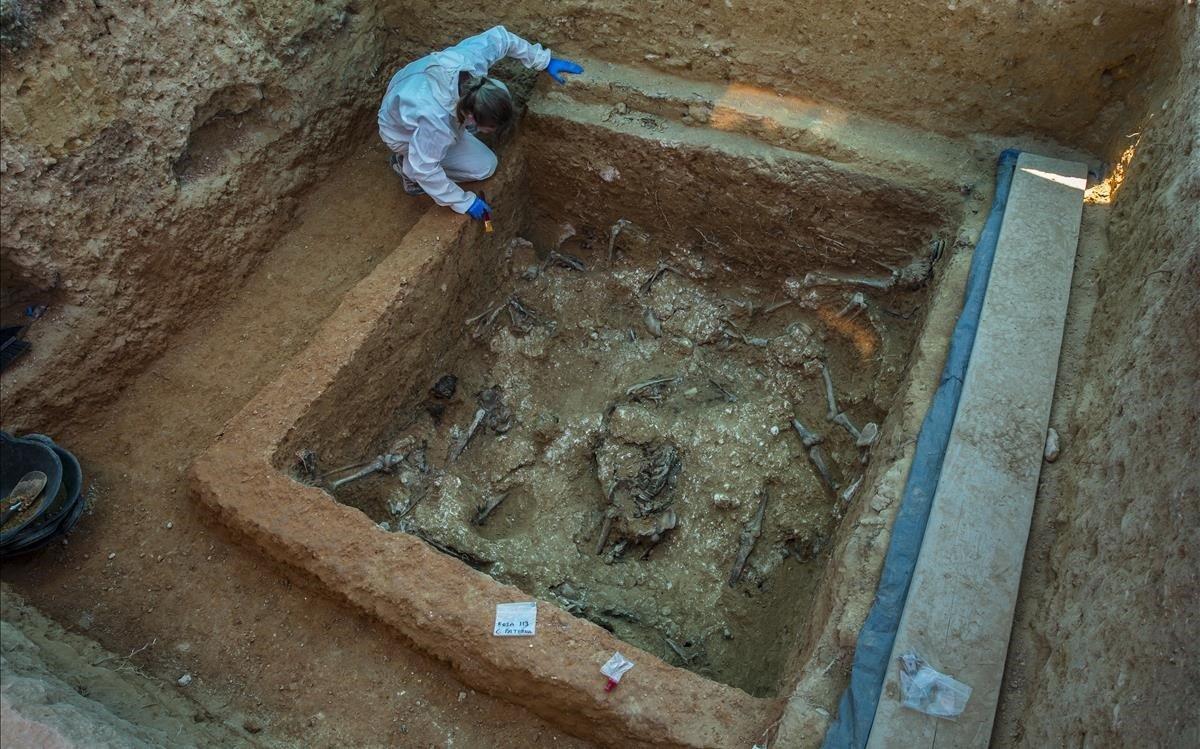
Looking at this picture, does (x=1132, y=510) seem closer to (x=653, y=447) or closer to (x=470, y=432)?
(x=653, y=447)

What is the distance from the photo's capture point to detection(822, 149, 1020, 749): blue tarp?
97.4 inches

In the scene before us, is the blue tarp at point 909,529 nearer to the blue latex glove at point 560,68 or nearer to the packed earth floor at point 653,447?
the packed earth floor at point 653,447

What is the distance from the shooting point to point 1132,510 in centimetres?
229

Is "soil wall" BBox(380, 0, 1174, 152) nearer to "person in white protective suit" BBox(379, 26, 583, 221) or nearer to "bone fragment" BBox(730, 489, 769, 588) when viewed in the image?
"person in white protective suit" BBox(379, 26, 583, 221)

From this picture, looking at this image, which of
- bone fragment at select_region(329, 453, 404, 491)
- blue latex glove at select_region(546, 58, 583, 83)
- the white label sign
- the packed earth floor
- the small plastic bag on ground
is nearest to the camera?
the small plastic bag on ground

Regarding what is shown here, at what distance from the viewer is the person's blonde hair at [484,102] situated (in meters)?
3.73

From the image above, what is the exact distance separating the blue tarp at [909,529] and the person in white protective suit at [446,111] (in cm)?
228

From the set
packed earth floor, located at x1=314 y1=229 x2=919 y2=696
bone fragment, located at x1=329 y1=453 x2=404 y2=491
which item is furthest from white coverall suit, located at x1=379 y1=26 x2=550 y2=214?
bone fragment, located at x1=329 y1=453 x2=404 y2=491

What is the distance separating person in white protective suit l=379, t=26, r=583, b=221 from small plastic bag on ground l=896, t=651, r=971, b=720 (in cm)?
278

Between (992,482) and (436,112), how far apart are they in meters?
2.82

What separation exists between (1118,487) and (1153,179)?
58.6 inches

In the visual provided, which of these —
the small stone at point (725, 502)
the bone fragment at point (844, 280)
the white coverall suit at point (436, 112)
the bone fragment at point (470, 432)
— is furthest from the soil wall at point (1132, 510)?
the white coverall suit at point (436, 112)

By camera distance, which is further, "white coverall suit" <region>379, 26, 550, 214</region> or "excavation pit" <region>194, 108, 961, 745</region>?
"white coverall suit" <region>379, 26, 550, 214</region>

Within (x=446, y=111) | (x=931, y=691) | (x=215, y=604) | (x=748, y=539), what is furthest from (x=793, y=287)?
(x=215, y=604)
